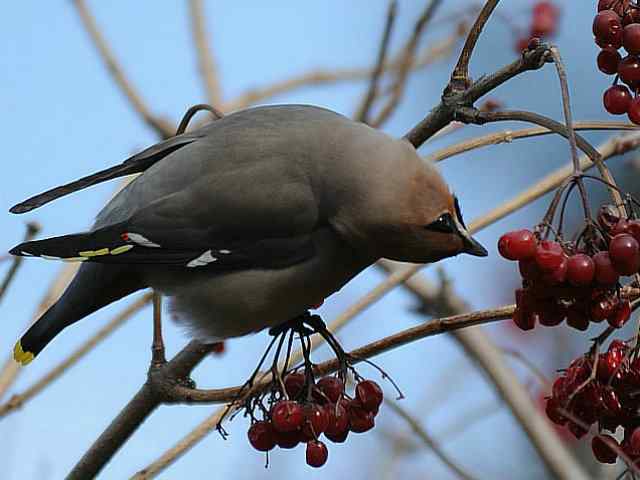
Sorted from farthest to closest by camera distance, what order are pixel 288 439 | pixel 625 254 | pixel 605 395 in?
1. pixel 288 439
2. pixel 605 395
3. pixel 625 254

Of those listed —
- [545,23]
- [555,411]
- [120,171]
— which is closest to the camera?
[555,411]

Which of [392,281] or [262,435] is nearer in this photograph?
[262,435]

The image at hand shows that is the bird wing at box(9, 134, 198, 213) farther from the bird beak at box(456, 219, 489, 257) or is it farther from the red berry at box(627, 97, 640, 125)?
the red berry at box(627, 97, 640, 125)

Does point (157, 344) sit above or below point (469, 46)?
below

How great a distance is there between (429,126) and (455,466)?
0.79 m

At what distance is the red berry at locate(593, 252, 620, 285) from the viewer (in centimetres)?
178

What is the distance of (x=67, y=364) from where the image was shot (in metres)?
2.69

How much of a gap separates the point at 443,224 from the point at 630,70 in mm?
568

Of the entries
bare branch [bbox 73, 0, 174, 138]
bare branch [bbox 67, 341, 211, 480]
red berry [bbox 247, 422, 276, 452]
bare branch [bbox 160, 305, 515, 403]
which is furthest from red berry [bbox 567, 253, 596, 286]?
bare branch [bbox 73, 0, 174, 138]

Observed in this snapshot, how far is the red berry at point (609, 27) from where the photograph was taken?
6.50ft

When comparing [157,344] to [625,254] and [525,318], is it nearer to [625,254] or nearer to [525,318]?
[525,318]

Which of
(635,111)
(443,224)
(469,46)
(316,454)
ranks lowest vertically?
(316,454)

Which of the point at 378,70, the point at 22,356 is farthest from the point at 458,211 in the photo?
the point at 22,356

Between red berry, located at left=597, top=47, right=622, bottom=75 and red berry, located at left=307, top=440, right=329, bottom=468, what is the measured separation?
908 millimetres
